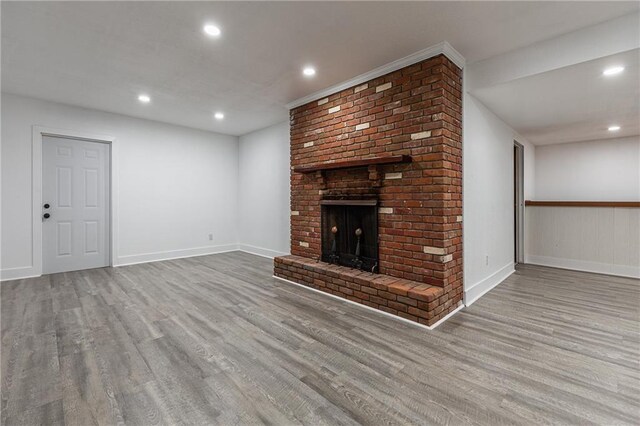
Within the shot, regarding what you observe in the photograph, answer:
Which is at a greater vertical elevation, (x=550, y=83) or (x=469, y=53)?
(x=469, y=53)

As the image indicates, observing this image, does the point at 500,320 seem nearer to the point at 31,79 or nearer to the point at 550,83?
the point at 550,83

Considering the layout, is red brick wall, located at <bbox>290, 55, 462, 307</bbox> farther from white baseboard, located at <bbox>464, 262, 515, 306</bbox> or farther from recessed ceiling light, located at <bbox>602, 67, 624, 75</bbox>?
recessed ceiling light, located at <bbox>602, 67, 624, 75</bbox>

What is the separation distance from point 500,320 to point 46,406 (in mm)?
3284

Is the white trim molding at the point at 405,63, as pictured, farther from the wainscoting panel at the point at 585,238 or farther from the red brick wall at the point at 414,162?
the wainscoting panel at the point at 585,238

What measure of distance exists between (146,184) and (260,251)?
236cm

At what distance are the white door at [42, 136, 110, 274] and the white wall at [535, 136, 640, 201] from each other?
778cm

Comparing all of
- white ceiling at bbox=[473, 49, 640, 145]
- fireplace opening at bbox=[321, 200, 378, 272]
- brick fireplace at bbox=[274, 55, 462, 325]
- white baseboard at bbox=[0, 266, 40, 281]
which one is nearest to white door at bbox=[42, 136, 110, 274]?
white baseboard at bbox=[0, 266, 40, 281]

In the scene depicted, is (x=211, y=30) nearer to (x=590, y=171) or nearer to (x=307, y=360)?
(x=307, y=360)

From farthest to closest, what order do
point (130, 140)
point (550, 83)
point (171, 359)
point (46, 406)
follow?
point (130, 140)
point (550, 83)
point (171, 359)
point (46, 406)

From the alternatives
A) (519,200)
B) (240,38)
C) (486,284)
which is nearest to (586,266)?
(519,200)

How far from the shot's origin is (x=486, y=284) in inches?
136

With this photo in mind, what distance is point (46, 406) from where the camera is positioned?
5.15 feet

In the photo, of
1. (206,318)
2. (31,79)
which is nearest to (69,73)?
(31,79)

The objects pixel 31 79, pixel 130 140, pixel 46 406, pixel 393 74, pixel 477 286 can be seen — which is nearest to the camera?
pixel 46 406
